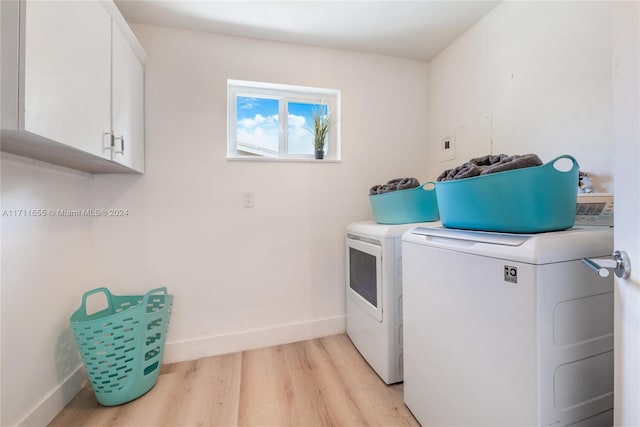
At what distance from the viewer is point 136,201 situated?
5.50 ft

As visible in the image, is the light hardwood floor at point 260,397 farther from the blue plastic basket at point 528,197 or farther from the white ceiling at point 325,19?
the white ceiling at point 325,19

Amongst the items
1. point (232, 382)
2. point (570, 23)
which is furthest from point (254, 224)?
point (570, 23)

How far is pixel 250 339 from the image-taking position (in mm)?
1860

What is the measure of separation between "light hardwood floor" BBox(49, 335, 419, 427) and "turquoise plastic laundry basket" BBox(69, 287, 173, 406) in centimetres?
8

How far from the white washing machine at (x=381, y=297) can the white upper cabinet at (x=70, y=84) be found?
56.9 inches

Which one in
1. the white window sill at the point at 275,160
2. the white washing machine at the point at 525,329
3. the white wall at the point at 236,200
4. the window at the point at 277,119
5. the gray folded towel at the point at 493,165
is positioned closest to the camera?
the white washing machine at the point at 525,329

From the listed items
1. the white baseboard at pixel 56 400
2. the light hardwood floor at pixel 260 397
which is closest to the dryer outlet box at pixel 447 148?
the light hardwood floor at pixel 260 397

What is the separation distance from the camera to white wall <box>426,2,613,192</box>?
113 cm

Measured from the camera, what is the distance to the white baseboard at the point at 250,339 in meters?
1.73

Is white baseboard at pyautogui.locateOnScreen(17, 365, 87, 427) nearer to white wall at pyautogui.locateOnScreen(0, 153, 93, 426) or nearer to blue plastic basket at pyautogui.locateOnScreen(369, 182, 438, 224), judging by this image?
white wall at pyautogui.locateOnScreen(0, 153, 93, 426)

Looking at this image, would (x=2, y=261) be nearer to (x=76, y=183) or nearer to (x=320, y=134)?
(x=76, y=183)

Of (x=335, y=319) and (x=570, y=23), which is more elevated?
(x=570, y=23)

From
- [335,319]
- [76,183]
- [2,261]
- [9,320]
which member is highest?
[76,183]

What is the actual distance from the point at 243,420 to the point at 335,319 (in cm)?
96
